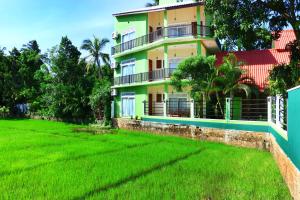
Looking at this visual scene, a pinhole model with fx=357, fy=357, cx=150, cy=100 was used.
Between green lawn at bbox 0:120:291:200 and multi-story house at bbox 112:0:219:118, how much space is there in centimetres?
899

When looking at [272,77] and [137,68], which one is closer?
[272,77]

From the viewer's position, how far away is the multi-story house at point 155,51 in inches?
909

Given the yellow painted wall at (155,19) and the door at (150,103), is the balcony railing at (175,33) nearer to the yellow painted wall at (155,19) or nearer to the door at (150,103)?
the yellow painted wall at (155,19)

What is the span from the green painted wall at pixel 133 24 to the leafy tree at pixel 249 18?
13.0 m

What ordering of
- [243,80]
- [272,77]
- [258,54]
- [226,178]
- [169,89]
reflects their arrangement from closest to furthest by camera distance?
[226,178], [272,77], [243,80], [258,54], [169,89]

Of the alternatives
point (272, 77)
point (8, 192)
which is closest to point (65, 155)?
point (8, 192)

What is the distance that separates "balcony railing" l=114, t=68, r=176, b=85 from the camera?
23484mm

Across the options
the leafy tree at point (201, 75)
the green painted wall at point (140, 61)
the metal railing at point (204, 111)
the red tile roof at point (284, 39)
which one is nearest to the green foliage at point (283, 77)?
the metal railing at point (204, 111)

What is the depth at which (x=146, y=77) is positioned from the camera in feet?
83.0

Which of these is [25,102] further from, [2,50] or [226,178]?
[226,178]

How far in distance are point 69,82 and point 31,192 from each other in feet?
85.6

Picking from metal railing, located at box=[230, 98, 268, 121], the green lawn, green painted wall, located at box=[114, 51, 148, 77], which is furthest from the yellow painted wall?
the green lawn

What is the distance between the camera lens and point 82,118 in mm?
29875

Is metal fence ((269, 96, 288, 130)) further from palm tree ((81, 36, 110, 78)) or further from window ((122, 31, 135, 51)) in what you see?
palm tree ((81, 36, 110, 78))
